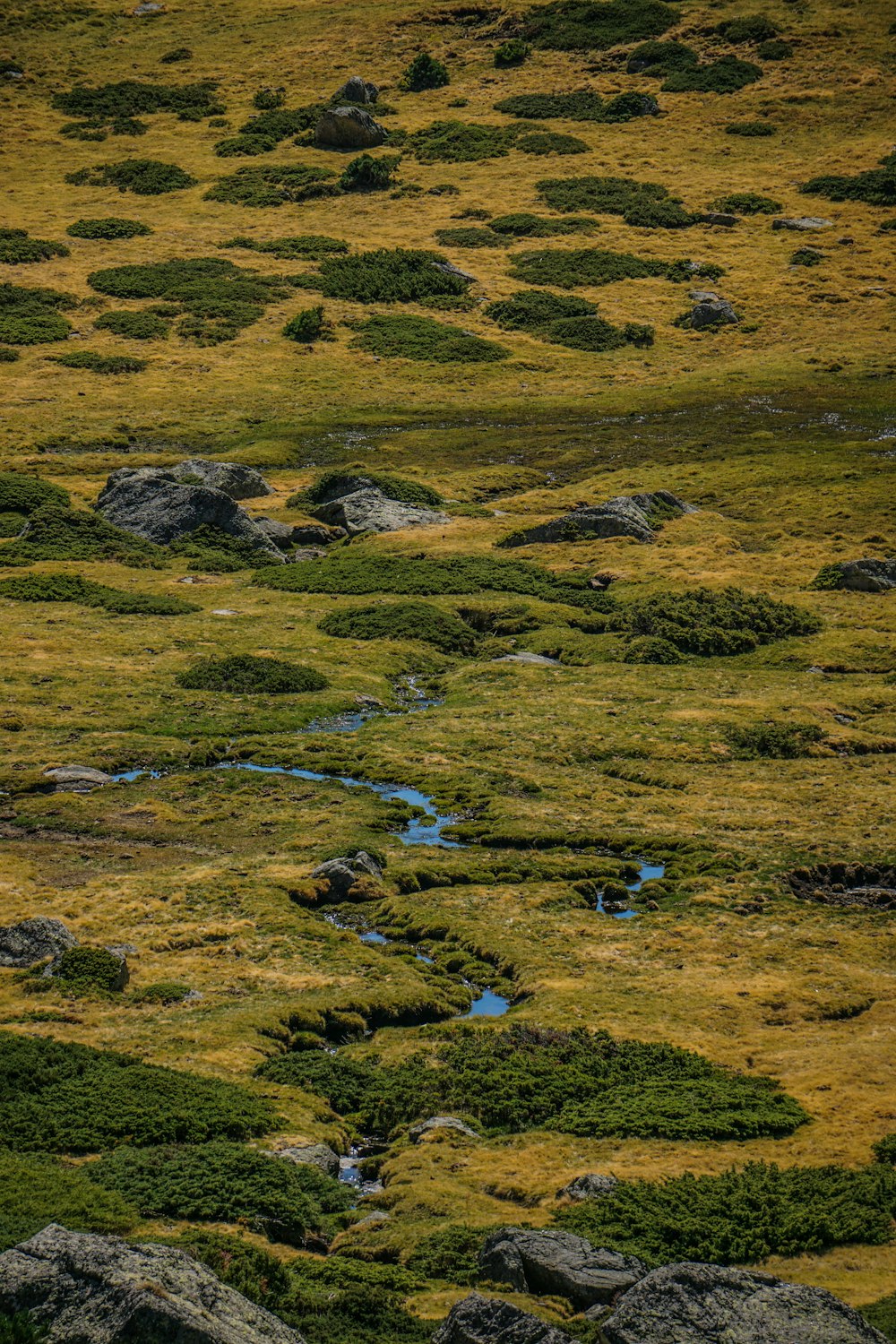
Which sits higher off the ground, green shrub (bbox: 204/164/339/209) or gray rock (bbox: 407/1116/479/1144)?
green shrub (bbox: 204/164/339/209)

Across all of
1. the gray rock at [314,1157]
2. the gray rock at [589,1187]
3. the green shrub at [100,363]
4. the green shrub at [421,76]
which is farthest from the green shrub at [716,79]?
the gray rock at [589,1187]

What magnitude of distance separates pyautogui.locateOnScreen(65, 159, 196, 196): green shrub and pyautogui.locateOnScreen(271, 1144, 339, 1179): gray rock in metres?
119

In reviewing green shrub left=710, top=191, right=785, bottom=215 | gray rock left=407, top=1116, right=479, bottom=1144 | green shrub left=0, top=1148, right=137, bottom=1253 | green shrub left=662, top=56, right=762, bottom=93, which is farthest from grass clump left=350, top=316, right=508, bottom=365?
green shrub left=0, top=1148, right=137, bottom=1253

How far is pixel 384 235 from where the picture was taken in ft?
393

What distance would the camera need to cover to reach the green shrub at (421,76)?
485 ft

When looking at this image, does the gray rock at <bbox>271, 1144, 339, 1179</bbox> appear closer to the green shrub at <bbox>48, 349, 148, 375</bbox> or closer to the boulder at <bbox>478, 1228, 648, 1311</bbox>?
the boulder at <bbox>478, 1228, 648, 1311</bbox>

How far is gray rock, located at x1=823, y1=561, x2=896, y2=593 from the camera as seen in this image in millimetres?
66688

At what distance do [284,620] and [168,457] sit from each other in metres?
25.9

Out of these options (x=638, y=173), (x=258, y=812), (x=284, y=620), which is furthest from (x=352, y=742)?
(x=638, y=173)

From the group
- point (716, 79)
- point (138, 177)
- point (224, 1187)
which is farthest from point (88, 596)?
point (716, 79)

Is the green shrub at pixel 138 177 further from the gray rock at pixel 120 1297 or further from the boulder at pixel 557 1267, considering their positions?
the gray rock at pixel 120 1297

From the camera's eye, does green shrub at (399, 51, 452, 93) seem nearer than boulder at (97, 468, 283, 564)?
No

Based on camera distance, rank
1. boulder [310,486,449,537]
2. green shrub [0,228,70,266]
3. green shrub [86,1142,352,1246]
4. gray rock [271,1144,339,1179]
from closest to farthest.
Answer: green shrub [86,1142,352,1246], gray rock [271,1144,339,1179], boulder [310,486,449,537], green shrub [0,228,70,266]

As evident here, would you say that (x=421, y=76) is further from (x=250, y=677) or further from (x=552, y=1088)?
(x=552, y=1088)
